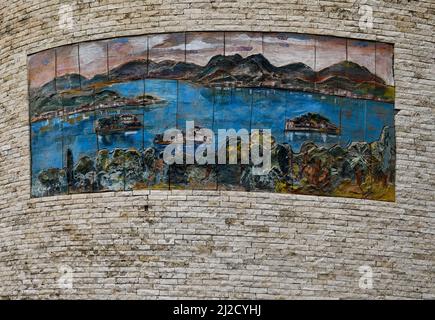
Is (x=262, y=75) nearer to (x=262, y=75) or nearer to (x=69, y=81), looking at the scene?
(x=262, y=75)

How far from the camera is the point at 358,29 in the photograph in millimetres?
27703

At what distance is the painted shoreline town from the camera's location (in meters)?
27.3

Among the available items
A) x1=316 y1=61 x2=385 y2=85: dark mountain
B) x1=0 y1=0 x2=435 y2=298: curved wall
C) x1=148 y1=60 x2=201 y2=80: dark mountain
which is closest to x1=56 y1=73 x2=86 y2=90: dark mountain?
x1=0 y1=0 x2=435 y2=298: curved wall

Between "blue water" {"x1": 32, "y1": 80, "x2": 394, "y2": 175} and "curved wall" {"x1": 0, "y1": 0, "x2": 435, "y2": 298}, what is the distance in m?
0.69

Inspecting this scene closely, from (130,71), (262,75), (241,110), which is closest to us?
(241,110)

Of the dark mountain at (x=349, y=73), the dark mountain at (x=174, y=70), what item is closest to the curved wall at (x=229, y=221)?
the dark mountain at (x=349, y=73)

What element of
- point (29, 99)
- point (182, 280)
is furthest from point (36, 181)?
point (182, 280)

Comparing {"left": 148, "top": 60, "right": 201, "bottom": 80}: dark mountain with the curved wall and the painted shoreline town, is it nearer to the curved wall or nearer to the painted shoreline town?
the painted shoreline town

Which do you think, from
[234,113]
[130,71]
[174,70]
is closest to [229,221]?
[234,113]

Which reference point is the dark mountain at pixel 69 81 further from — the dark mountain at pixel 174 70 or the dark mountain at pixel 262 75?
the dark mountain at pixel 174 70

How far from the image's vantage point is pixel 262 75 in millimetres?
27406

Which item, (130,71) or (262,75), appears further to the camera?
(130,71)

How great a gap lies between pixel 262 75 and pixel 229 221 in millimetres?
2412

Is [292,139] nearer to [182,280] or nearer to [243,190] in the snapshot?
[243,190]
